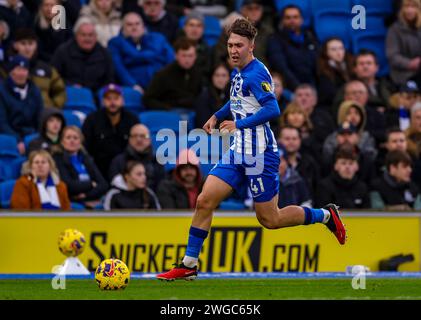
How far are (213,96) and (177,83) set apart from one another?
691mm

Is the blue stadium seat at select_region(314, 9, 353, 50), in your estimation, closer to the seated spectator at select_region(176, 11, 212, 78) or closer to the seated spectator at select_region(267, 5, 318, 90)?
the seated spectator at select_region(267, 5, 318, 90)

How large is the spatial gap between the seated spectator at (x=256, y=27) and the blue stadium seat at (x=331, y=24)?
81 cm

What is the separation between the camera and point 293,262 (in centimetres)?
1521

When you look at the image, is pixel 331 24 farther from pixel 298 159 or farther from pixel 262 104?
pixel 262 104

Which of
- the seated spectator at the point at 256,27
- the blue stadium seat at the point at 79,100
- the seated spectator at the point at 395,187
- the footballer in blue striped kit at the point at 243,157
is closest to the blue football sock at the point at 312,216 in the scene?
the footballer in blue striped kit at the point at 243,157

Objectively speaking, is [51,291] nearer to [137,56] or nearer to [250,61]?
[250,61]

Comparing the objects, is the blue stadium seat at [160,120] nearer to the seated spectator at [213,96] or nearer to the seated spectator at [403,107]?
the seated spectator at [213,96]

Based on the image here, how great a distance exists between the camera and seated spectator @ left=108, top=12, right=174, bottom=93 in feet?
58.6

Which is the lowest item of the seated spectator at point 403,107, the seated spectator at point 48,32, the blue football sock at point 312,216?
the blue football sock at point 312,216

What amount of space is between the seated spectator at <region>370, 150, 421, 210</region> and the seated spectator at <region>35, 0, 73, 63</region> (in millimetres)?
5123

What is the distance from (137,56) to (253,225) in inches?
158

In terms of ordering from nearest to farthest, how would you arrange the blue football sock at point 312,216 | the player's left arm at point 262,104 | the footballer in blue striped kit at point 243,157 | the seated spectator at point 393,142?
the player's left arm at point 262,104 < the footballer in blue striped kit at point 243,157 < the blue football sock at point 312,216 < the seated spectator at point 393,142

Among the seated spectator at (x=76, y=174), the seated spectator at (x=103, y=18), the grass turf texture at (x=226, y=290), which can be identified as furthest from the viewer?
Result: the seated spectator at (x=103, y=18)

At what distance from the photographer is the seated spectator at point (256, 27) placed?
59.2ft
